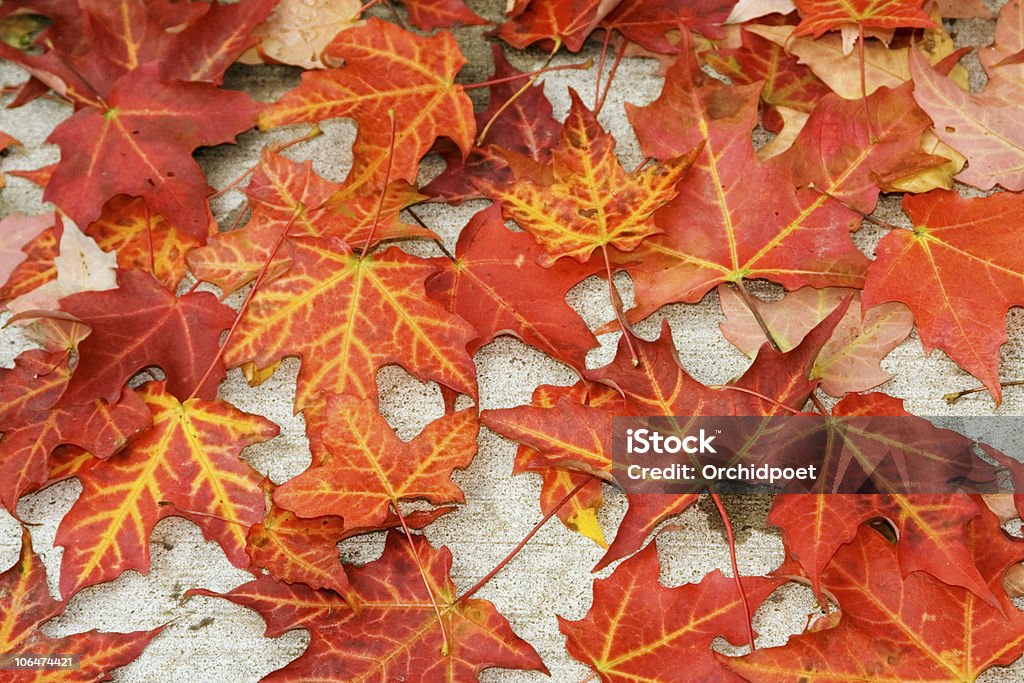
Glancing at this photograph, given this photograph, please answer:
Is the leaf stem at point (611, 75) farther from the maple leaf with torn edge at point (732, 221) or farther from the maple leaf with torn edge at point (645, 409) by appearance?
the maple leaf with torn edge at point (645, 409)

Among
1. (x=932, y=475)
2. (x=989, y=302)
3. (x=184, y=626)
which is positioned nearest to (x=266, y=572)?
(x=184, y=626)

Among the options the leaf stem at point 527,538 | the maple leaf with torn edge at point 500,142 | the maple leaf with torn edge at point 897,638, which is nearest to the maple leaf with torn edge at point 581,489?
the leaf stem at point 527,538

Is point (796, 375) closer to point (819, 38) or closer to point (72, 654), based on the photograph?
point (819, 38)

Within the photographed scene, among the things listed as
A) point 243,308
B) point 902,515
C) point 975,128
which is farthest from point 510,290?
point 975,128

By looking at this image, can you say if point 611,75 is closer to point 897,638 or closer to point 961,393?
point 961,393

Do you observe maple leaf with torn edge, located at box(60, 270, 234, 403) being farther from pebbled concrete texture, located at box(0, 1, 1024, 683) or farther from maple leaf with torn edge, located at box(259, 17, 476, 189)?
maple leaf with torn edge, located at box(259, 17, 476, 189)
